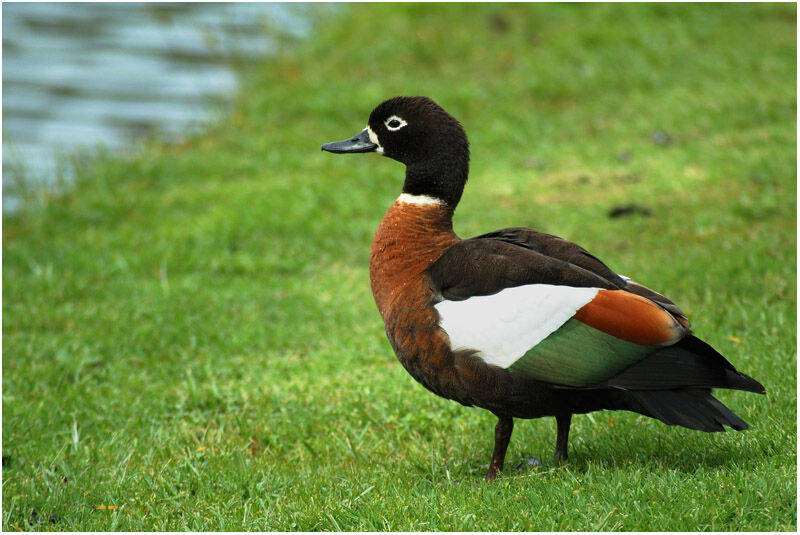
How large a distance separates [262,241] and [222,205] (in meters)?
0.79

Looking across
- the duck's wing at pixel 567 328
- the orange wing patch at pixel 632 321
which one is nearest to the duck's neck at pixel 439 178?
the duck's wing at pixel 567 328

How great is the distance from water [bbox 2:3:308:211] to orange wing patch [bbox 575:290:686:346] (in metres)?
7.05

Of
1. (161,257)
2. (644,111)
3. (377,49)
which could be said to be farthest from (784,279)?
(377,49)

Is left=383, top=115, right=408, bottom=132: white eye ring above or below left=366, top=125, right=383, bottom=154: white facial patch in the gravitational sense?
above

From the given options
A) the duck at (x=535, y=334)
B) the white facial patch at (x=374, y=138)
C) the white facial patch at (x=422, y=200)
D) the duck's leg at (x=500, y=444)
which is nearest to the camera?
the duck at (x=535, y=334)

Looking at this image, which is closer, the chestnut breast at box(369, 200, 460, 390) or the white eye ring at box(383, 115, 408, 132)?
the chestnut breast at box(369, 200, 460, 390)

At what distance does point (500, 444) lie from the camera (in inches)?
167

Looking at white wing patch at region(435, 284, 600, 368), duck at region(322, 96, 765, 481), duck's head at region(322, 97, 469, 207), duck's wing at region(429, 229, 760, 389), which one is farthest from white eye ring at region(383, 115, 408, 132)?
white wing patch at region(435, 284, 600, 368)

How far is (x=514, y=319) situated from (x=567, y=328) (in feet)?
0.71

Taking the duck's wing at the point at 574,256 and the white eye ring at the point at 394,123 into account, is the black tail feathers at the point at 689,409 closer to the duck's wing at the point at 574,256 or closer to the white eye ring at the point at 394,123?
the duck's wing at the point at 574,256

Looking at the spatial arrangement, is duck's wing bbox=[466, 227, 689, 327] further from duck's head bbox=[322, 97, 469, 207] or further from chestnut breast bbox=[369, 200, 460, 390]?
duck's head bbox=[322, 97, 469, 207]

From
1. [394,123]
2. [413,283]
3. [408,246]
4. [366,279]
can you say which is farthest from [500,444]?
[366,279]

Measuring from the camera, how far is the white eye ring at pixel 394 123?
183 inches

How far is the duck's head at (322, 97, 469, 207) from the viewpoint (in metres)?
4.58
